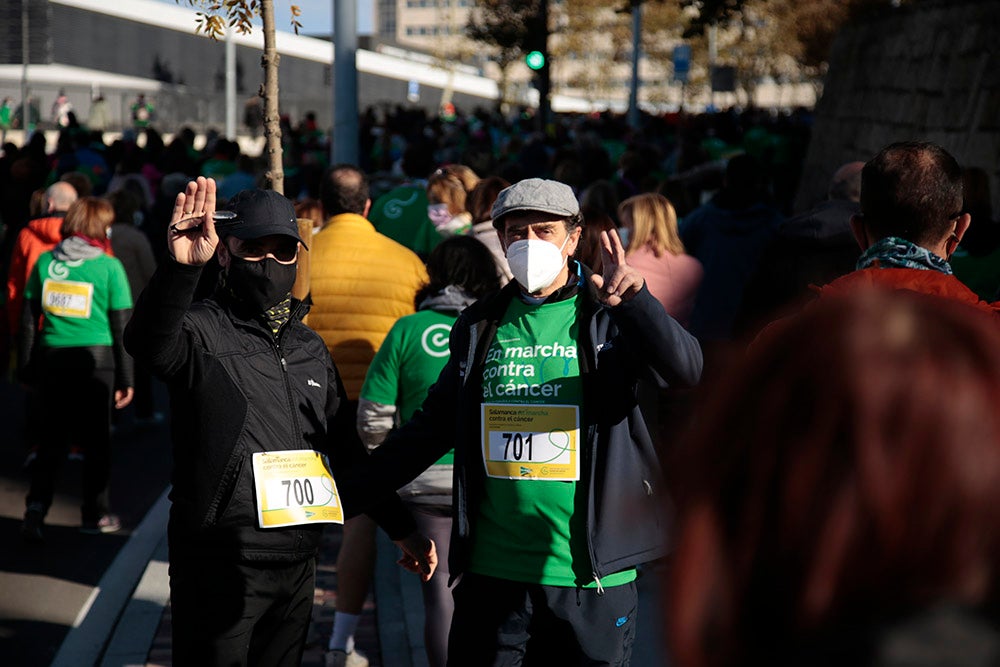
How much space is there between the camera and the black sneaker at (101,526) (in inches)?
319

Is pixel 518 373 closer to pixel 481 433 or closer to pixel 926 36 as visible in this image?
pixel 481 433

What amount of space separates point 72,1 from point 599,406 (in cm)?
6434

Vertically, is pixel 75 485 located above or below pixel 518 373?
below

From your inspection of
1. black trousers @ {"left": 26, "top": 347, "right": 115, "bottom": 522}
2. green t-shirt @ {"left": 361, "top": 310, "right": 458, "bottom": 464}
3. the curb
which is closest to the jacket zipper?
green t-shirt @ {"left": 361, "top": 310, "right": 458, "bottom": 464}

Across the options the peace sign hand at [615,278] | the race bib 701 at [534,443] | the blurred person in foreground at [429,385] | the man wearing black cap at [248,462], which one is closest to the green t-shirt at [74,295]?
the blurred person in foreground at [429,385]

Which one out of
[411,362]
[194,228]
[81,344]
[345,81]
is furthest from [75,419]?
[194,228]

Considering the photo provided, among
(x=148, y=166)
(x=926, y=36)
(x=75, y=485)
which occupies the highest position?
(x=926, y=36)

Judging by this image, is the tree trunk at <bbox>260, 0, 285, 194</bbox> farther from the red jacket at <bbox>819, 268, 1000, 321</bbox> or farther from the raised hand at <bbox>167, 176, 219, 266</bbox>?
the red jacket at <bbox>819, 268, 1000, 321</bbox>

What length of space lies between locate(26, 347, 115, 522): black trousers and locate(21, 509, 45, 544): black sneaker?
0.06 meters

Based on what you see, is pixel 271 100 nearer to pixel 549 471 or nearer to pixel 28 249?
pixel 549 471

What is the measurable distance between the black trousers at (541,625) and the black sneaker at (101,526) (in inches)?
187

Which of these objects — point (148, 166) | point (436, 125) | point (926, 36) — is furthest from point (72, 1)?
point (926, 36)

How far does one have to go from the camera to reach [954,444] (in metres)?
1.27

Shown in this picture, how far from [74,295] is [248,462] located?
4578mm
